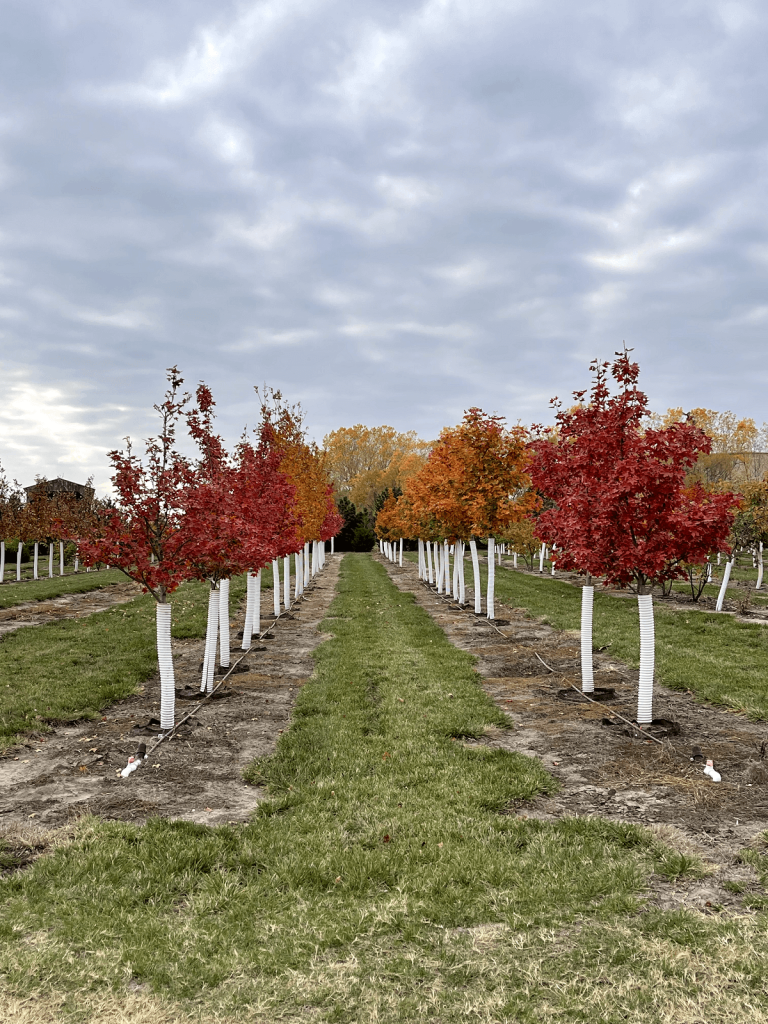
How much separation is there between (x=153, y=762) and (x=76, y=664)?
599 cm

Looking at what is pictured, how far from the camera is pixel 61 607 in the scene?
2162 cm

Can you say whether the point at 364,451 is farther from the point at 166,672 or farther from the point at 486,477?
the point at 166,672

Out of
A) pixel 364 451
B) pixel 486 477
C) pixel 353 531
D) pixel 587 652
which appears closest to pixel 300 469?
pixel 486 477

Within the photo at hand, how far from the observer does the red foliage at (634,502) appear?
7934 mm

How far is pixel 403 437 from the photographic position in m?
83.5

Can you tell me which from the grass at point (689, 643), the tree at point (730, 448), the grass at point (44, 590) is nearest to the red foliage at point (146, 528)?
the grass at point (689, 643)

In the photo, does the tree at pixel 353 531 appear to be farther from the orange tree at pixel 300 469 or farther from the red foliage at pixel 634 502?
the red foliage at pixel 634 502

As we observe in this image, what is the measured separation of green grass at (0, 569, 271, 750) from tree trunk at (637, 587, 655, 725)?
25.4ft

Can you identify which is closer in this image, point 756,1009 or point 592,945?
point 756,1009

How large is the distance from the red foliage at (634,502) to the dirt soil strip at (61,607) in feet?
48.9

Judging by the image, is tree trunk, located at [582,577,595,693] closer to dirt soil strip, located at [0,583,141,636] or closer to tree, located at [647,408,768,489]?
dirt soil strip, located at [0,583,141,636]

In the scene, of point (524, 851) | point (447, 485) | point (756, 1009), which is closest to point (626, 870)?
point (524, 851)

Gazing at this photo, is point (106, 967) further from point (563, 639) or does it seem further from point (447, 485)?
point (447, 485)

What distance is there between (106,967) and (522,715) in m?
6.61
